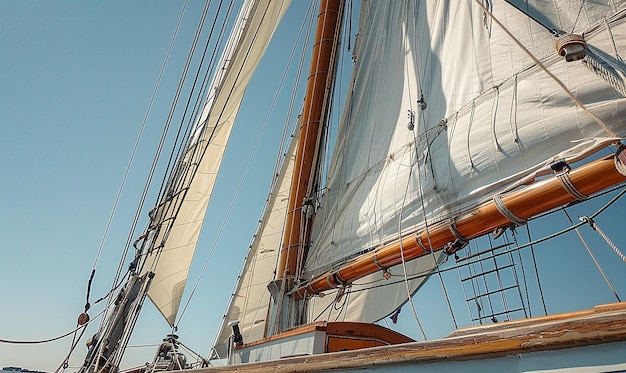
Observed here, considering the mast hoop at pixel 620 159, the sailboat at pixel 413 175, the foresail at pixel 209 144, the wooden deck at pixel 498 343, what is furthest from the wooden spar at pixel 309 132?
the wooden deck at pixel 498 343

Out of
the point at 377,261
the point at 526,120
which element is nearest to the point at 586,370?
the point at 526,120

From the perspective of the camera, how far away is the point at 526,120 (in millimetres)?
3477

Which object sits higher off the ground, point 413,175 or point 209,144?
point 209,144

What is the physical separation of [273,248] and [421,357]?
302 inches

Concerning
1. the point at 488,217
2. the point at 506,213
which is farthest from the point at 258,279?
the point at 506,213

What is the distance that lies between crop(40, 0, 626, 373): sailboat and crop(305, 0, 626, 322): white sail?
17 millimetres

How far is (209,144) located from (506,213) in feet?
17.0

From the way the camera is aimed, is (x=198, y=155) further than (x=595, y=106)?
Yes

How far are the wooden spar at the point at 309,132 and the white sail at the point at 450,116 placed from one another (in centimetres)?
37

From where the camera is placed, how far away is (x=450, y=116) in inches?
173

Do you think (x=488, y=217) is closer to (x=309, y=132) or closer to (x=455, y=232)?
(x=455, y=232)

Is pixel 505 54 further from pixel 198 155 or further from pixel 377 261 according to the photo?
pixel 198 155

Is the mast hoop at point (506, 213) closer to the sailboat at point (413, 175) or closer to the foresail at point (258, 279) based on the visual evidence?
the sailboat at point (413, 175)

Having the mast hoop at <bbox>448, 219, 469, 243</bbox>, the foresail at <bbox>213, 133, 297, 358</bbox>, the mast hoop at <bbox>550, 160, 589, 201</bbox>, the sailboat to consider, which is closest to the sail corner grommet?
the sailboat
